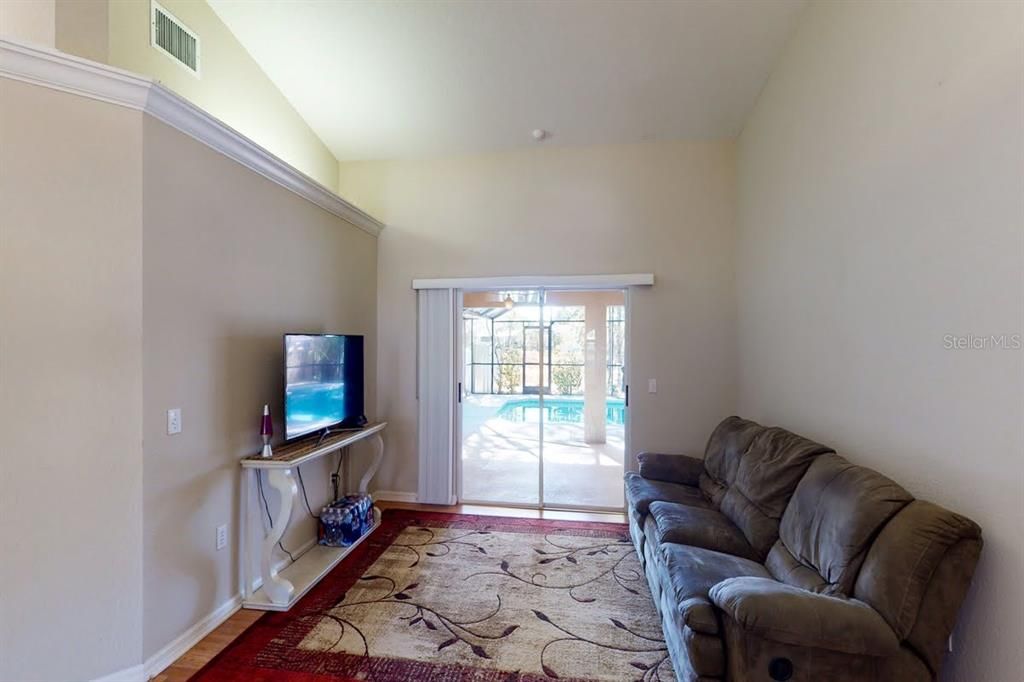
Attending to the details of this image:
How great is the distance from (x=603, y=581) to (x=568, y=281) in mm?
2431

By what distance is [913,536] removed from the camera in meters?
1.40

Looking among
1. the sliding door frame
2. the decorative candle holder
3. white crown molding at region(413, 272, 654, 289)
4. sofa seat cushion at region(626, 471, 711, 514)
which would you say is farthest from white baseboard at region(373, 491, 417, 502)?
sofa seat cushion at region(626, 471, 711, 514)

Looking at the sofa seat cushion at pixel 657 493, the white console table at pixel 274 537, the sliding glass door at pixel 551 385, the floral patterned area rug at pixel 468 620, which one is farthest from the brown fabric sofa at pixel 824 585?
the white console table at pixel 274 537

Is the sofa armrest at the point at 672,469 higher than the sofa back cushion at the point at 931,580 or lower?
lower

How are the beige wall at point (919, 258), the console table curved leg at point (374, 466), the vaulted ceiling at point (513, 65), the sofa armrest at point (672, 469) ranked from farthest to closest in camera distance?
the console table curved leg at point (374, 466) → the sofa armrest at point (672, 469) → the vaulted ceiling at point (513, 65) → the beige wall at point (919, 258)

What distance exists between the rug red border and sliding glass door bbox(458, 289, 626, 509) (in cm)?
42

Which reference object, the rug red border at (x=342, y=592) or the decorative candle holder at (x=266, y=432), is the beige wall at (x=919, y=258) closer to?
the rug red border at (x=342, y=592)

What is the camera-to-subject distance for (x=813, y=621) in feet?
4.57

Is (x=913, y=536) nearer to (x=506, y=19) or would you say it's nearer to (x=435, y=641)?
(x=435, y=641)

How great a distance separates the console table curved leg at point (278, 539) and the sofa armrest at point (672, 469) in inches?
97.0

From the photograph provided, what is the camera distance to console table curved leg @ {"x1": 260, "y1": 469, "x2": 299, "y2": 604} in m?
2.47

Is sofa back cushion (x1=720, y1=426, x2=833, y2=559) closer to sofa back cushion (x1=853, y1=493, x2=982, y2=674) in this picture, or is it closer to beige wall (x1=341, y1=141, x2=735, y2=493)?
sofa back cushion (x1=853, y1=493, x2=982, y2=674)

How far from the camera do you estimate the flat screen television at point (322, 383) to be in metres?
2.74

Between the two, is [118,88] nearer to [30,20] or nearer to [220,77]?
[30,20]
